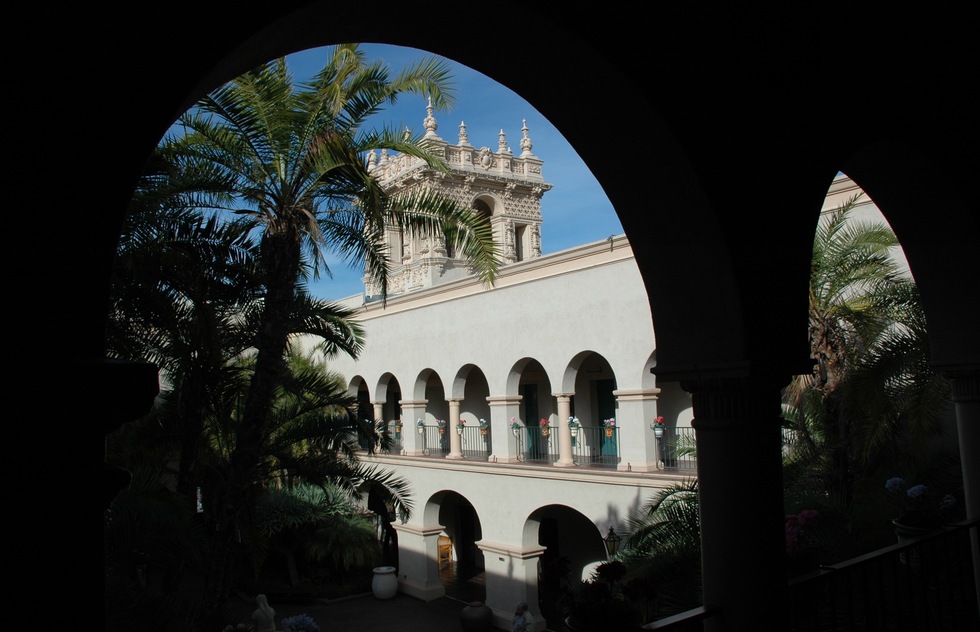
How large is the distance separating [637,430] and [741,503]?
12632mm

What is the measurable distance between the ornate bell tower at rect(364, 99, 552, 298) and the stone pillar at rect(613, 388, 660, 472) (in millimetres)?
10814

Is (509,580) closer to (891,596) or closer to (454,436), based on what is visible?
(454,436)

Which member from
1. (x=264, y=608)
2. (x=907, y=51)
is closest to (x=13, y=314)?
(x=907, y=51)

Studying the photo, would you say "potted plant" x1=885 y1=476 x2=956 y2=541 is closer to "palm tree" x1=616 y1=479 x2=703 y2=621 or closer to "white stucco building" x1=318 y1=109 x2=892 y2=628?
"palm tree" x1=616 y1=479 x2=703 y2=621

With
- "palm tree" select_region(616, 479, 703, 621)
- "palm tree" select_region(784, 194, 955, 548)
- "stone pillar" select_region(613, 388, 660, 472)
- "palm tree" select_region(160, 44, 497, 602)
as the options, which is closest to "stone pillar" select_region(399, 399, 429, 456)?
"stone pillar" select_region(613, 388, 660, 472)

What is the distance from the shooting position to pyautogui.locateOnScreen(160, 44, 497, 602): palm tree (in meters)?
8.51

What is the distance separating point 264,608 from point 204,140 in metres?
6.28

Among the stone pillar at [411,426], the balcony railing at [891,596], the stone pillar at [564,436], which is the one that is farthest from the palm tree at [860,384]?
the stone pillar at [411,426]

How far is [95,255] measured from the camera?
1.81 metres

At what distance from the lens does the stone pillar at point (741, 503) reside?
330cm

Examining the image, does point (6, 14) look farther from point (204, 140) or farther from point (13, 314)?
point (204, 140)

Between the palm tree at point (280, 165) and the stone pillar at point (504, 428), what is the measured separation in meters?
10.3

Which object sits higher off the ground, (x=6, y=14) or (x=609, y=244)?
(x=609, y=244)

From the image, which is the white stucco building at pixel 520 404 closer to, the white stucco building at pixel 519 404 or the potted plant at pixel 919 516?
the white stucco building at pixel 519 404
